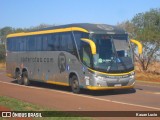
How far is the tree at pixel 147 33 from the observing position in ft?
112

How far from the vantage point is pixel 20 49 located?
26078 mm

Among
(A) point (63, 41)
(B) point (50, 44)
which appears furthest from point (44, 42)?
(A) point (63, 41)

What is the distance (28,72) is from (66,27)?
5.94m

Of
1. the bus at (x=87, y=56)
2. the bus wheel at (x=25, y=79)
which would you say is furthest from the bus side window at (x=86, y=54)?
the bus wheel at (x=25, y=79)

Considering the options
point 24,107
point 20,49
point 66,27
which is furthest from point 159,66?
point 24,107

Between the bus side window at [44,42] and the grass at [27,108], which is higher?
the bus side window at [44,42]

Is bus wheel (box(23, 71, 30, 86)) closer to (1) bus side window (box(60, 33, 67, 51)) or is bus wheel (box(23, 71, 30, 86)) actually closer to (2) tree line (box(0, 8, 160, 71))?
(1) bus side window (box(60, 33, 67, 51))

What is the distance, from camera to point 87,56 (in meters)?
18.6

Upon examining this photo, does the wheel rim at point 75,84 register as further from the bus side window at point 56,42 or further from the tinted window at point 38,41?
the tinted window at point 38,41

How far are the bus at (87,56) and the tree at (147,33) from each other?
1370 centimetres

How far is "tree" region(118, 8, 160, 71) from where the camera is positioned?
3412 centimetres

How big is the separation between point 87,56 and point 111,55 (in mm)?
1122

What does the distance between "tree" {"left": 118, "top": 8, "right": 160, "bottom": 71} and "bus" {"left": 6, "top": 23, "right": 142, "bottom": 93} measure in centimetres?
1370

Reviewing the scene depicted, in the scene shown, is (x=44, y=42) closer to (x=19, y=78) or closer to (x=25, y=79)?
(x=25, y=79)
